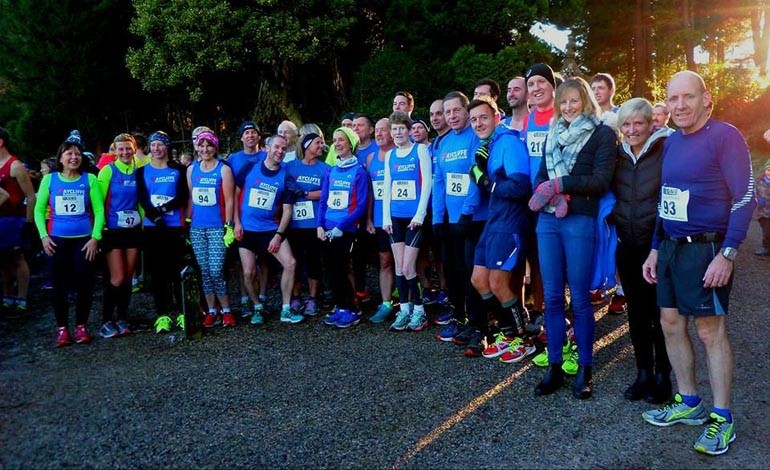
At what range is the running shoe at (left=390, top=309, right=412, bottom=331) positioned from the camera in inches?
228

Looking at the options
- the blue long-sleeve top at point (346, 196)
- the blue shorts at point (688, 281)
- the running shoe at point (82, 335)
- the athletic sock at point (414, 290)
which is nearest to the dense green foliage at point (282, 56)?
the blue long-sleeve top at point (346, 196)

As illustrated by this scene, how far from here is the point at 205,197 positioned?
19.9 ft

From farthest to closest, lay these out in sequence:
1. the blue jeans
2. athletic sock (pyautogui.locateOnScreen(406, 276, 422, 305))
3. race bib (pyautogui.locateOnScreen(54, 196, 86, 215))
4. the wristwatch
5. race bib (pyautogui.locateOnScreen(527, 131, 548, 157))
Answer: athletic sock (pyautogui.locateOnScreen(406, 276, 422, 305)), race bib (pyautogui.locateOnScreen(54, 196, 86, 215)), race bib (pyautogui.locateOnScreen(527, 131, 548, 157)), the blue jeans, the wristwatch

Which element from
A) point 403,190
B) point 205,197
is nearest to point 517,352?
point 403,190

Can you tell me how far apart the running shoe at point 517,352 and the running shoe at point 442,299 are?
181cm

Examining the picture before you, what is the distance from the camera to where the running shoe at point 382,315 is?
243 inches

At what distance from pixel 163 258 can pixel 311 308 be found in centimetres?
171

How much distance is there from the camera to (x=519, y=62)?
38.6 feet

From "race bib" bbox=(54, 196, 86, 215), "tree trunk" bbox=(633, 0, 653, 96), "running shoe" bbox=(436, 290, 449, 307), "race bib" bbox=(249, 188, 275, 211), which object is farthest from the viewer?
"tree trunk" bbox=(633, 0, 653, 96)

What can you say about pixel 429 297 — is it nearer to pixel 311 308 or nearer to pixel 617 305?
pixel 311 308

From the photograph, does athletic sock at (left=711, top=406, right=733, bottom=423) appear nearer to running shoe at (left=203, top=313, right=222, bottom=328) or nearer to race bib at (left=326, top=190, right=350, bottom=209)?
race bib at (left=326, top=190, right=350, bottom=209)

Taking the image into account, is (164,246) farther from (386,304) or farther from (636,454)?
(636,454)

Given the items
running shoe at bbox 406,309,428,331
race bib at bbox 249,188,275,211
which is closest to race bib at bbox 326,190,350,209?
race bib at bbox 249,188,275,211

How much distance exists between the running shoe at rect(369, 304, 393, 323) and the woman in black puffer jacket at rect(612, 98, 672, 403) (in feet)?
9.05
